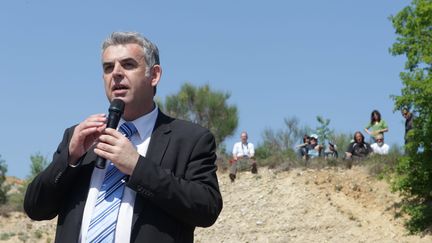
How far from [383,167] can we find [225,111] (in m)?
23.3

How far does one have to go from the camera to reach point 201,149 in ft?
12.9

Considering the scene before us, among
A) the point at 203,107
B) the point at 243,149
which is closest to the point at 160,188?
the point at 243,149

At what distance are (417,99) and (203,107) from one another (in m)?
28.0

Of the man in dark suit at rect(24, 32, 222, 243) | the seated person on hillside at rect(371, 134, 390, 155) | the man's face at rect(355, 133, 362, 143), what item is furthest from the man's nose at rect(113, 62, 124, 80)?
the seated person on hillside at rect(371, 134, 390, 155)

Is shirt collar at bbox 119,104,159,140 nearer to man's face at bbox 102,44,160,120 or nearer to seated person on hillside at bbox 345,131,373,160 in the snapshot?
man's face at bbox 102,44,160,120

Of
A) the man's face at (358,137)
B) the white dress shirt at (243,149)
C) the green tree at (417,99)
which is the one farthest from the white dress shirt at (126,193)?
the white dress shirt at (243,149)

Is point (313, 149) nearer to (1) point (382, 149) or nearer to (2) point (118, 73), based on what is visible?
(1) point (382, 149)

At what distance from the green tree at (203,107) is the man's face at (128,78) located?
4103 cm

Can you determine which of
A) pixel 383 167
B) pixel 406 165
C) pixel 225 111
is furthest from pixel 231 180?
pixel 225 111

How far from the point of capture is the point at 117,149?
3.51m

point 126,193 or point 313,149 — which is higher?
point 126,193

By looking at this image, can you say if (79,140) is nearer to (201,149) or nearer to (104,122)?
(104,122)

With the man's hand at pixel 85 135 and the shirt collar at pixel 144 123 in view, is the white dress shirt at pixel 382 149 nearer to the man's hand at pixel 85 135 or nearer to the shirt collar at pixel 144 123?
the shirt collar at pixel 144 123

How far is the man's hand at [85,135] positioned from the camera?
3.63 metres
